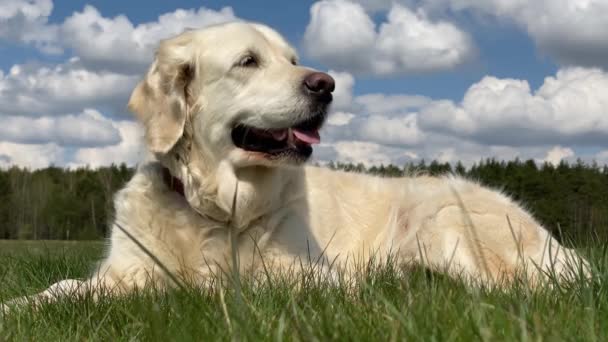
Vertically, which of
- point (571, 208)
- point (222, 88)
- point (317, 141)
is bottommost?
point (571, 208)

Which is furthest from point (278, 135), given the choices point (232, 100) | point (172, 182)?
point (172, 182)

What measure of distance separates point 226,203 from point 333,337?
286 cm

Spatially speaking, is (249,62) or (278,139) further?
(249,62)

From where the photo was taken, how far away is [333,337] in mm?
1765

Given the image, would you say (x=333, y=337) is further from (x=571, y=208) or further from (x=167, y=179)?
(x=571, y=208)

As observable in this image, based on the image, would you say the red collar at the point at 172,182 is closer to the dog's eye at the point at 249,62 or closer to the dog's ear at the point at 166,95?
the dog's ear at the point at 166,95

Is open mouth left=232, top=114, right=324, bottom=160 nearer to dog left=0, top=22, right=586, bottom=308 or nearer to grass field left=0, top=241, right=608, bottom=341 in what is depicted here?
dog left=0, top=22, right=586, bottom=308

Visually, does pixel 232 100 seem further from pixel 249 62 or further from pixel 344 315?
pixel 344 315

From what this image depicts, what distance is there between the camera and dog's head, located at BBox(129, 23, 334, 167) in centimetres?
438

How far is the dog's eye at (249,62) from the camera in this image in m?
4.57

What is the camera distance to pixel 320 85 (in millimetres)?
4406

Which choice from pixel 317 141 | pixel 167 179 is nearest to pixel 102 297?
pixel 167 179

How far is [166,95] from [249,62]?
1.92 feet

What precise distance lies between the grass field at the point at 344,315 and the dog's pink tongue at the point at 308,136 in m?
1.17
